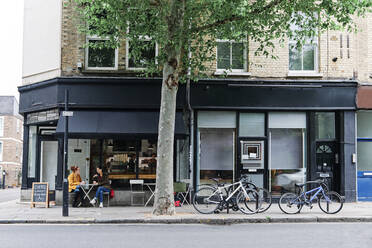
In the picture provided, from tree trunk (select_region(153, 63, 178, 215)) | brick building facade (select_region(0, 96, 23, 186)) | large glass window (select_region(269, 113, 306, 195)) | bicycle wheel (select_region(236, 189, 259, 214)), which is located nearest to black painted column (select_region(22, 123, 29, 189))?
tree trunk (select_region(153, 63, 178, 215))

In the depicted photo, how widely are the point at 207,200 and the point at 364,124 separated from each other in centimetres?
777

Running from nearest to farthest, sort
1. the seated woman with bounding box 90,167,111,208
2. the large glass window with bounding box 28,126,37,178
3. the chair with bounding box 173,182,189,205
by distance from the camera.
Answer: the seated woman with bounding box 90,167,111,208, the chair with bounding box 173,182,189,205, the large glass window with bounding box 28,126,37,178

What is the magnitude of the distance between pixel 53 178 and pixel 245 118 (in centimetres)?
791

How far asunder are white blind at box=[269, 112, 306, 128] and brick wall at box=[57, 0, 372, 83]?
143 centimetres

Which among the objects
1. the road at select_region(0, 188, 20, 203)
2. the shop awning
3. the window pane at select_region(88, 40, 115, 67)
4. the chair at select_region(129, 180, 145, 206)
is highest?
the window pane at select_region(88, 40, 115, 67)

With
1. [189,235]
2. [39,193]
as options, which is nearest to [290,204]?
[189,235]

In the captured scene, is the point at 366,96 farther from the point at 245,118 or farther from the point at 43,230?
the point at 43,230

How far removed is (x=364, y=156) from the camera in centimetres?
1739

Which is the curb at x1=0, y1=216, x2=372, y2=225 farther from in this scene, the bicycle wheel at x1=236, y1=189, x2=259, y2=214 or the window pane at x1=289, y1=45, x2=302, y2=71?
the window pane at x1=289, y1=45, x2=302, y2=71

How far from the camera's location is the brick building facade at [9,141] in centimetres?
5434

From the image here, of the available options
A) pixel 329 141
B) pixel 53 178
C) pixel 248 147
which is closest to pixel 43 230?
pixel 53 178

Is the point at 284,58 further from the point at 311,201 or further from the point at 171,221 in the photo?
the point at 171,221

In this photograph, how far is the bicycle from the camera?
13.5 metres

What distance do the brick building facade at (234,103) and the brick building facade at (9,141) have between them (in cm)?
4015
